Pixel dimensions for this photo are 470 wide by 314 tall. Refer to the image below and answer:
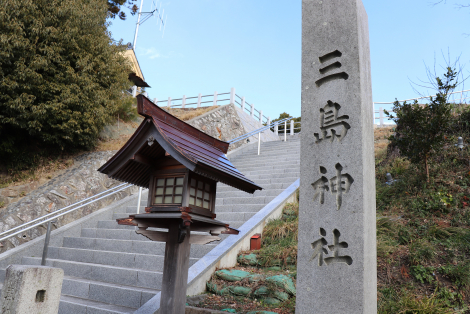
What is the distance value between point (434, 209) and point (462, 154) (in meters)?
2.31

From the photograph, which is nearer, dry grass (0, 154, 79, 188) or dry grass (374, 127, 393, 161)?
dry grass (0, 154, 79, 188)

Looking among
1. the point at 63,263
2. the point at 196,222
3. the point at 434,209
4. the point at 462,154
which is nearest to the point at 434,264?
the point at 434,209

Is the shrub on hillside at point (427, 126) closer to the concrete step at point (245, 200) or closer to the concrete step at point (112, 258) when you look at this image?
the concrete step at point (245, 200)

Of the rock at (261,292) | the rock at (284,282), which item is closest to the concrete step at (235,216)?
the rock at (284,282)

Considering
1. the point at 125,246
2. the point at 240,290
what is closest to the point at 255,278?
the point at 240,290

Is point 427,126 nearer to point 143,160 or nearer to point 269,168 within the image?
point 269,168

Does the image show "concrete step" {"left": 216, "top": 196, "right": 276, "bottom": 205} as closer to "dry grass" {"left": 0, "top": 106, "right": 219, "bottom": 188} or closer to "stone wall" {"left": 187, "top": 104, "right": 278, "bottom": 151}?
"dry grass" {"left": 0, "top": 106, "right": 219, "bottom": 188}

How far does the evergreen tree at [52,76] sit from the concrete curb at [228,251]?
22.4ft

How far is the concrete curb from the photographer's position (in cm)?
448

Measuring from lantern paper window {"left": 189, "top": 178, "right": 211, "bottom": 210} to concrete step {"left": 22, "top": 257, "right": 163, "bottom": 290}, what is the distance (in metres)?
1.89

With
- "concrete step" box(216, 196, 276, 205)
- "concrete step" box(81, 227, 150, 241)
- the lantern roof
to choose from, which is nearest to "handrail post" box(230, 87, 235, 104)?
"concrete step" box(216, 196, 276, 205)

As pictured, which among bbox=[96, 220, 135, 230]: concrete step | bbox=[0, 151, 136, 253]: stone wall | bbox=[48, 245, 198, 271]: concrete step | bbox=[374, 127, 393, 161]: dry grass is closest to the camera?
bbox=[48, 245, 198, 271]: concrete step

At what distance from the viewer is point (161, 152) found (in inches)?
136

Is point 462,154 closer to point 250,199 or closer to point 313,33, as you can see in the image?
point 250,199
